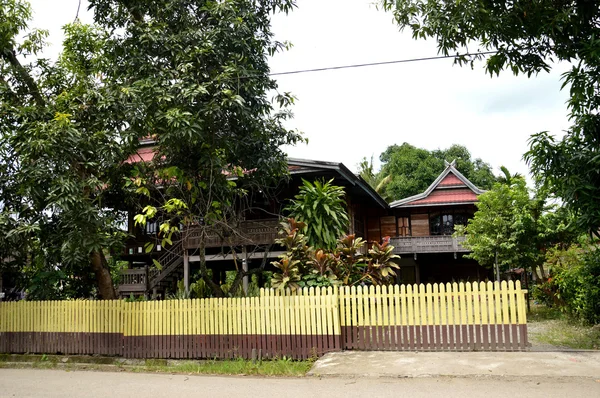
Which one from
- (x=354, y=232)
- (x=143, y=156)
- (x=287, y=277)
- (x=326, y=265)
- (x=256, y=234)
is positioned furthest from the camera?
(x=354, y=232)

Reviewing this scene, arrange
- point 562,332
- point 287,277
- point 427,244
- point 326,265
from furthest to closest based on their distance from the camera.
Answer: point 427,244, point 562,332, point 326,265, point 287,277

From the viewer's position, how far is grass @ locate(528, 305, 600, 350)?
10.7 m

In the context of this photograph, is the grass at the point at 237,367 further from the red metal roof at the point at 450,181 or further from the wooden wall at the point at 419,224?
the wooden wall at the point at 419,224

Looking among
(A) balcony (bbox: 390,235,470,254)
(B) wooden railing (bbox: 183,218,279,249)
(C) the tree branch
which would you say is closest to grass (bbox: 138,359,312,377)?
(C) the tree branch

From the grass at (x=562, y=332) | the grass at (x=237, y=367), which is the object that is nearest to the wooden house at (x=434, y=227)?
the grass at (x=562, y=332)

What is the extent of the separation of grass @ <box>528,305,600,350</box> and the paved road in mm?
4042

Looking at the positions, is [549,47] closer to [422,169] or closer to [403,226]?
[403,226]

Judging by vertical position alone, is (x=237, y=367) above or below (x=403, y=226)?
below

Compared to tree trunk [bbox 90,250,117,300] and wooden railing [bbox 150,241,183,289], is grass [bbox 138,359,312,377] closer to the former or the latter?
tree trunk [bbox 90,250,117,300]

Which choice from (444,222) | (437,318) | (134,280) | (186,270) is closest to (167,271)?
(186,270)

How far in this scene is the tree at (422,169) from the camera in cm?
4606

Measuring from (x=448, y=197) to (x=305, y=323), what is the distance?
69.4 ft

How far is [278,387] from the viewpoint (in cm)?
765

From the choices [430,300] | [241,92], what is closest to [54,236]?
[241,92]
